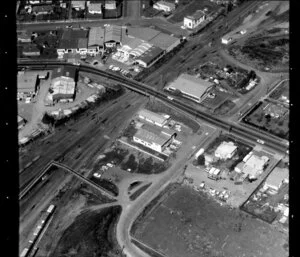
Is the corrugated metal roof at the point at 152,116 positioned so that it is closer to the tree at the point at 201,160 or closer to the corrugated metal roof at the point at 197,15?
the tree at the point at 201,160

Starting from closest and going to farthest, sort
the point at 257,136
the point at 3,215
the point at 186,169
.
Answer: the point at 3,215 < the point at 186,169 < the point at 257,136

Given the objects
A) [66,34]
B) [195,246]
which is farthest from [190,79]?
[195,246]

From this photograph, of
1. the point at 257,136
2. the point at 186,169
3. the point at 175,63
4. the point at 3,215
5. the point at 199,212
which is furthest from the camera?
the point at 175,63

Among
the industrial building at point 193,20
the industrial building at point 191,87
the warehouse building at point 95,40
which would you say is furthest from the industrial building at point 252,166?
the industrial building at point 193,20

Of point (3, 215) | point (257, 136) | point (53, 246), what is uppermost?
point (3, 215)

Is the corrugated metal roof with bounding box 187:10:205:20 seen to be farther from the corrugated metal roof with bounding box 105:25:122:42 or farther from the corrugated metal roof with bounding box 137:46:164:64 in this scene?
the corrugated metal roof with bounding box 105:25:122:42

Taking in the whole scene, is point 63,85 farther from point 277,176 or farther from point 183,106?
point 277,176

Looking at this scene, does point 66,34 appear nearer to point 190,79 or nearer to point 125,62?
point 125,62

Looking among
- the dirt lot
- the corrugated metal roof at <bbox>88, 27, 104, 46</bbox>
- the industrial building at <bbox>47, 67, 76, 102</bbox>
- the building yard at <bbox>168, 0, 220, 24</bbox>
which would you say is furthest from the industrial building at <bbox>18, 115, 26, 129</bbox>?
the building yard at <bbox>168, 0, 220, 24</bbox>
